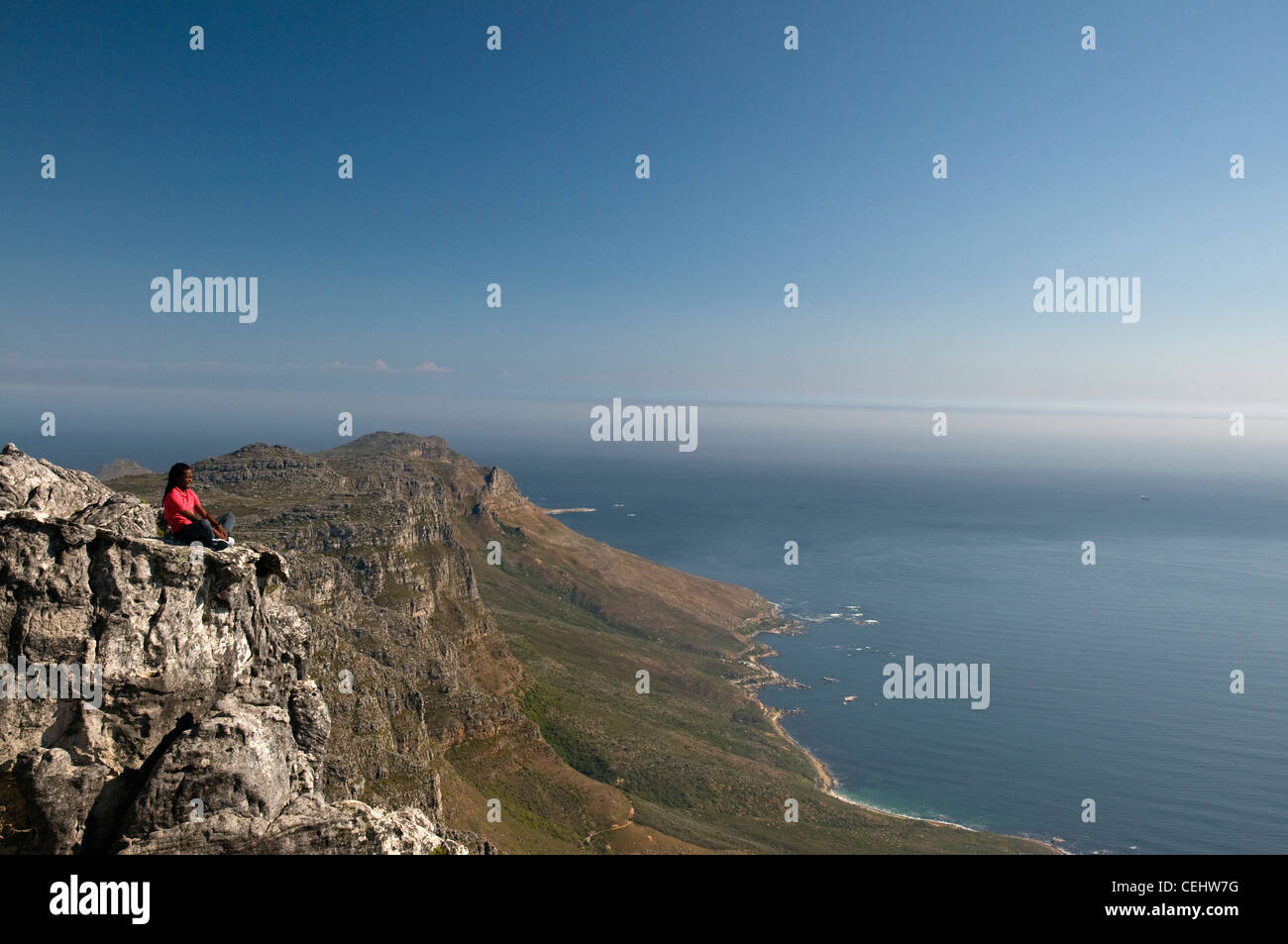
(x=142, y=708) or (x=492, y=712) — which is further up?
(x=142, y=708)

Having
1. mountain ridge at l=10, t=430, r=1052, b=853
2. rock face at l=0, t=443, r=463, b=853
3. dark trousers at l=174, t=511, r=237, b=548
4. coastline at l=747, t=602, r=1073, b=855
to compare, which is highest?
dark trousers at l=174, t=511, r=237, b=548

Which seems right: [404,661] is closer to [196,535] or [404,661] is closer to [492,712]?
[492,712]

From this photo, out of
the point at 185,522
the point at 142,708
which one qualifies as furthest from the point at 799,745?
the point at 185,522

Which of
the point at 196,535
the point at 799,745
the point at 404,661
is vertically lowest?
the point at 799,745

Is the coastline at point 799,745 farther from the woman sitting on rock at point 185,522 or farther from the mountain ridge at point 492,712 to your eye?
the woman sitting on rock at point 185,522

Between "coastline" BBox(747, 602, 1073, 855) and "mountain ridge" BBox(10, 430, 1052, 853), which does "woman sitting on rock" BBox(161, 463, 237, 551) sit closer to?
"mountain ridge" BBox(10, 430, 1052, 853)

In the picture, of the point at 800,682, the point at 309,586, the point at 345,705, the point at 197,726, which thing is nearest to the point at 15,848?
the point at 197,726

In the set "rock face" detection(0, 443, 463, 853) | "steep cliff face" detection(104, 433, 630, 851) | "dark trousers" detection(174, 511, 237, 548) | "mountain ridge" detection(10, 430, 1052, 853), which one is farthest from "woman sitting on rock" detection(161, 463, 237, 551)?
"mountain ridge" detection(10, 430, 1052, 853)

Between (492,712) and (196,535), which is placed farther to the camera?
(492,712)

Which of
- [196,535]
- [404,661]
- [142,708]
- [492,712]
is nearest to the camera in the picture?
[142,708]
